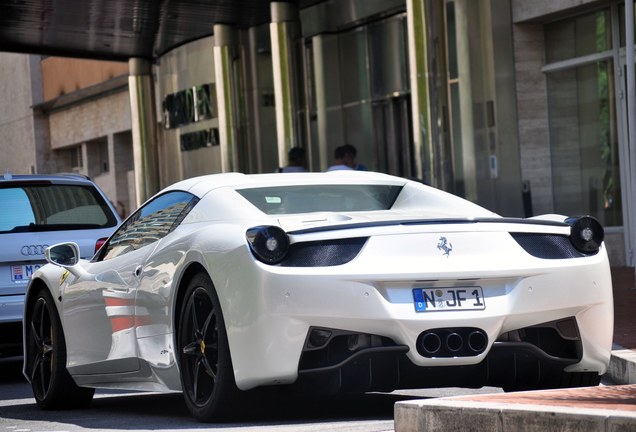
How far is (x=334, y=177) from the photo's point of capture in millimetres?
8031

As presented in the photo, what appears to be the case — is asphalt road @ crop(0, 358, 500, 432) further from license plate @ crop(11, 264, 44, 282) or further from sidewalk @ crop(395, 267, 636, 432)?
license plate @ crop(11, 264, 44, 282)

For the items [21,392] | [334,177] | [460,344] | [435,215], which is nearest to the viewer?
[460,344]

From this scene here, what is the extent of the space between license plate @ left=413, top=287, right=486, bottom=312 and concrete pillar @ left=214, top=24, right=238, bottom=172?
20.0 m

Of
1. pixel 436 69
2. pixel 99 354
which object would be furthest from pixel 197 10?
pixel 99 354

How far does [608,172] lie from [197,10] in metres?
9.02

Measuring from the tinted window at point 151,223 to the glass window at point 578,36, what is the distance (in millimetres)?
11531

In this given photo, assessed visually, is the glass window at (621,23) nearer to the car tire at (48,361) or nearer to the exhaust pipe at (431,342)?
the car tire at (48,361)

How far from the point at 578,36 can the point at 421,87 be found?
220 centimetres

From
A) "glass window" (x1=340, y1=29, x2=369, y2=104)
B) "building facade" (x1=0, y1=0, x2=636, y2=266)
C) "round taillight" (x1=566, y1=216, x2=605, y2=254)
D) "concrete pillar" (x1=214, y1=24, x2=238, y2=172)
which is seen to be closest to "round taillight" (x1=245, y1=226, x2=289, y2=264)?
"round taillight" (x1=566, y1=216, x2=605, y2=254)

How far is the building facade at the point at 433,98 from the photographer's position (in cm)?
1903

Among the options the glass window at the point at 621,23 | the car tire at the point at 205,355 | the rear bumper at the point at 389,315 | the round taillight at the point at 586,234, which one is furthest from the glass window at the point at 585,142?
the car tire at the point at 205,355

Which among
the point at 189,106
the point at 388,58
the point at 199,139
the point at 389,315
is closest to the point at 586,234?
the point at 389,315

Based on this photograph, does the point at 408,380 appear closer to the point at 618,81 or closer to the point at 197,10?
the point at 618,81

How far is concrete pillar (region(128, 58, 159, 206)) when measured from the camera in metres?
29.5
